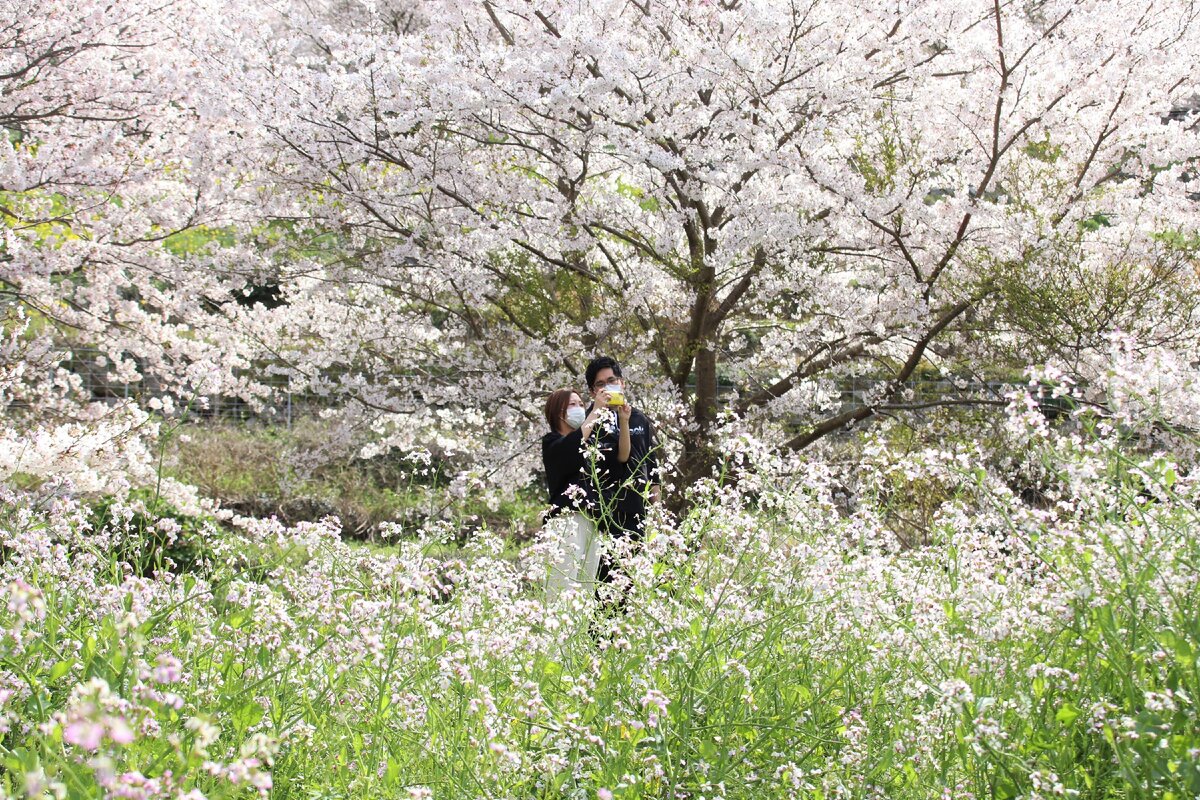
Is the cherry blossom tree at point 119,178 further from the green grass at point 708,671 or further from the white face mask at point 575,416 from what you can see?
the green grass at point 708,671

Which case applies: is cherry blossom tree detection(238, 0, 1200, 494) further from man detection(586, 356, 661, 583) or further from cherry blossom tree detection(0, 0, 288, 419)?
man detection(586, 356, 661, 583)

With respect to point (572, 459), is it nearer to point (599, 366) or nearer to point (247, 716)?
point (599, 366)

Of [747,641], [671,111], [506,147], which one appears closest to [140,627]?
[747,641]

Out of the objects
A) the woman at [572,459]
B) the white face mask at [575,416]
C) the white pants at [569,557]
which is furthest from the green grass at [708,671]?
the white face mask at [575,416]

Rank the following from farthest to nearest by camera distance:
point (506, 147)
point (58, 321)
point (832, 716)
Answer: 1. point (58, 321)
2. point (506, 147)
3. point (832, 716)

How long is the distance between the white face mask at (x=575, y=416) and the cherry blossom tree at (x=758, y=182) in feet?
4.35

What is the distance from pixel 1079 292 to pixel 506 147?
3.77m

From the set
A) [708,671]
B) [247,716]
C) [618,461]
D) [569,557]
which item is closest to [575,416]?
[618,461]

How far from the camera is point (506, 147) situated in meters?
7.71

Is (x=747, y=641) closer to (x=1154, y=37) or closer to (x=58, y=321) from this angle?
(x=1154, y=37)

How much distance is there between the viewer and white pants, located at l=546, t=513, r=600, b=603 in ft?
10.9

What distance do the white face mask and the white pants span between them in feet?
1.55

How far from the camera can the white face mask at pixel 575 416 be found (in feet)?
17.6

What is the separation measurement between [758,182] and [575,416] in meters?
2.26
